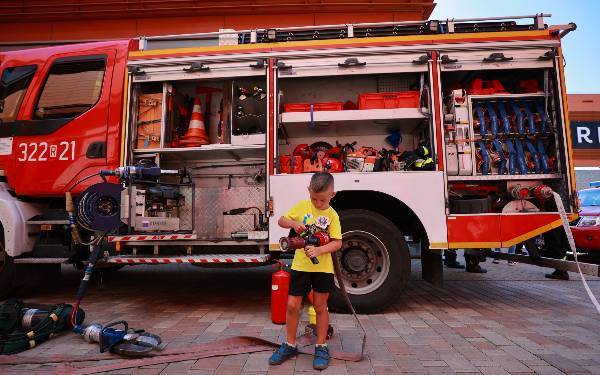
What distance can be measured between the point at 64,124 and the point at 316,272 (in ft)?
13.0

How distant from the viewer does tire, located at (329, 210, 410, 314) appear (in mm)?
4062

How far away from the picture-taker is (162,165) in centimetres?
511

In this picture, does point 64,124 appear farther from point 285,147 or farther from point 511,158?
point 511,158

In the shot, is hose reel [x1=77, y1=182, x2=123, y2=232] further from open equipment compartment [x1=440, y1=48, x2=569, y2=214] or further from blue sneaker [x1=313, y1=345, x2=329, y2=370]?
open equipment compartment [x1=440, y1=48, x2=569, y2=214]

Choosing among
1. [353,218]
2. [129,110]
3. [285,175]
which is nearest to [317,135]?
[285,175]

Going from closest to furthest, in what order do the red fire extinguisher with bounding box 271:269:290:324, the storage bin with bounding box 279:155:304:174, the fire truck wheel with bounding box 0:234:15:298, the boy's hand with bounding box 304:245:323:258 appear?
the boy's hand with bounding box 304:245:323:258 → the red fire extinguisher with bounding box 271:269:290:324 → the fire truck wheel with bounding box 0:234:15:298 → the storage bin with bounding box 279:155:304:174

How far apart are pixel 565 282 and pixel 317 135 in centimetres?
501

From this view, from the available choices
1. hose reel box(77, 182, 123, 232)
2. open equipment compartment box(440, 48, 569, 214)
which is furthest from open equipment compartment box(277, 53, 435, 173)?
hose reel box(77, 182, 123, 232)

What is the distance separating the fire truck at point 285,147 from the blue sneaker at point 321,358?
4.51 ft

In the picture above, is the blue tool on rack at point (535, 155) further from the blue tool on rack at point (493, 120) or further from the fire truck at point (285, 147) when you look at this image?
the blue tool on rack at point (493, 120)

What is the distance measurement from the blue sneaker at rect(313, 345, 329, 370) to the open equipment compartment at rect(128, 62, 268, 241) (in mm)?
1699

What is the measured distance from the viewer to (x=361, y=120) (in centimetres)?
451

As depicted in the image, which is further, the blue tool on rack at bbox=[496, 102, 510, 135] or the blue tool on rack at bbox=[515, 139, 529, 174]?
the blue tool on rack at bbox=[496, 102, 510, 135]

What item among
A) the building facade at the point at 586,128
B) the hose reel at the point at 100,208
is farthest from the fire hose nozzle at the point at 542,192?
the building facade at the point at 586,128
